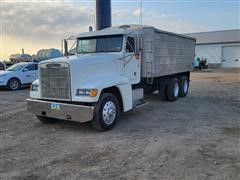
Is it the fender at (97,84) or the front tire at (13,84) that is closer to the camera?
the fender at (97,84)

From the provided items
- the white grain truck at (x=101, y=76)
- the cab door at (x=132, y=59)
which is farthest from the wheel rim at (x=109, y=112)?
the cab door at (x=132, y=59)

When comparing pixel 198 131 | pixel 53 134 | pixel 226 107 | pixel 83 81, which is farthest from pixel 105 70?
pixel 226 107

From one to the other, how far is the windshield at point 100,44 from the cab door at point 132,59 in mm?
289

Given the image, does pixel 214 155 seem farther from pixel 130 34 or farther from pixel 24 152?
pixel 130 34

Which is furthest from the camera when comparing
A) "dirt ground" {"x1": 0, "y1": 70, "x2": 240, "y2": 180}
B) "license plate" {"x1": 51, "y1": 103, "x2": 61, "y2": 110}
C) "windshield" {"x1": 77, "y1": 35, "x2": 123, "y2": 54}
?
"windshield" {"x1": 77, "y1": 35, "x2": 123, "y2": 54}

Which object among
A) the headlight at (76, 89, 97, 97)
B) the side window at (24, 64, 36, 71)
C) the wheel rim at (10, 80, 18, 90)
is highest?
the side window at (24, 64, 36, 71)

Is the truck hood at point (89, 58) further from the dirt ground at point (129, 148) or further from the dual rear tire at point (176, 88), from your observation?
the dual rear tire at point (176, 88)

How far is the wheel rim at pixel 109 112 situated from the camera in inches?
267

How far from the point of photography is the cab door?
8016 mm

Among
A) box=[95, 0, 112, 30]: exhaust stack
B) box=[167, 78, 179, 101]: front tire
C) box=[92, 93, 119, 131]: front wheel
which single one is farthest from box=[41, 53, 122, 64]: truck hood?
box=[95, 0, 112, 30]: exhaust stack

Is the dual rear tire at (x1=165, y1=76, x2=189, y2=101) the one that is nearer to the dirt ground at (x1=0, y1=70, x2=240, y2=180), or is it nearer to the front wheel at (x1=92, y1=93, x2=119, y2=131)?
the dirt ground at (x1=0, y1=70, x2=240, y2=180)

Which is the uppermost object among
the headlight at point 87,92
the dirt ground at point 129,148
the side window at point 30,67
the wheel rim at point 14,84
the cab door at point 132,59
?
the cab door at point 132,59

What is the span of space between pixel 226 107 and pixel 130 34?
177 inches

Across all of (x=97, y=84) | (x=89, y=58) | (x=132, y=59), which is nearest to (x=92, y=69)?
(x=89, y=58)
